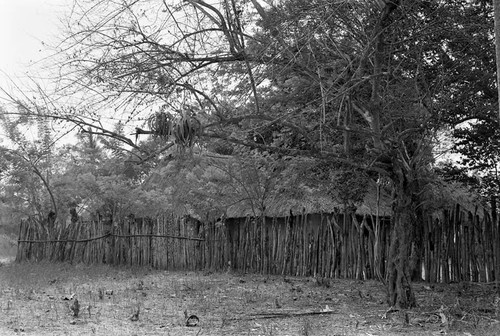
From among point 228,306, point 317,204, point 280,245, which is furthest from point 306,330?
point 317,204

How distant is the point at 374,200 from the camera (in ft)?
50.5

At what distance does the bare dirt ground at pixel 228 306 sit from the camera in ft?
20.4

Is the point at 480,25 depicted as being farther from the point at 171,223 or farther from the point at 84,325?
the point at 171,223

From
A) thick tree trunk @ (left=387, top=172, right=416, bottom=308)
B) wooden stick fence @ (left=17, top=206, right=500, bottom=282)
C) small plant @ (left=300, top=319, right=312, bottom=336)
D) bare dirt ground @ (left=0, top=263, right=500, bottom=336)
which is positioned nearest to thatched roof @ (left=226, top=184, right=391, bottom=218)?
wooden stick fence @ (left=17, top=206, right=500, bottom=282)

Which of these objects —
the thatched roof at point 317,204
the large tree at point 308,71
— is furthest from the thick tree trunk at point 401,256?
the thatched roof at point 317,204

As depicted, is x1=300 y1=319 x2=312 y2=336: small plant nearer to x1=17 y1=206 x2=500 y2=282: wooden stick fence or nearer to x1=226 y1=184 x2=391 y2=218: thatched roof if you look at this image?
x1=17 y1=206 x2=500 y2=282: wooden stick fence

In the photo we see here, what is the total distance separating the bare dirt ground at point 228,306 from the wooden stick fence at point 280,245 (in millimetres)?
531

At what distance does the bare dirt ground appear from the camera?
6.23 metres

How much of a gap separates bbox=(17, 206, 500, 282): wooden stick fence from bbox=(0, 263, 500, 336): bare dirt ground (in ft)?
1.74

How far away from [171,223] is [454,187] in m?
6.09

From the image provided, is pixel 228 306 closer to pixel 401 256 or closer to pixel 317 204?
pixel 401 256

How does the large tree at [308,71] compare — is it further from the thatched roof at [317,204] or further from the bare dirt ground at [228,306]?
the thatched roof at [317,204]

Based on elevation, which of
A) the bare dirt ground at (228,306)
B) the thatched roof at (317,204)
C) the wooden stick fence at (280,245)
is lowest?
the bare dirt ground at (228,306)

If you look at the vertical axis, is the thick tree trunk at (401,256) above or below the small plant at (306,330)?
above
